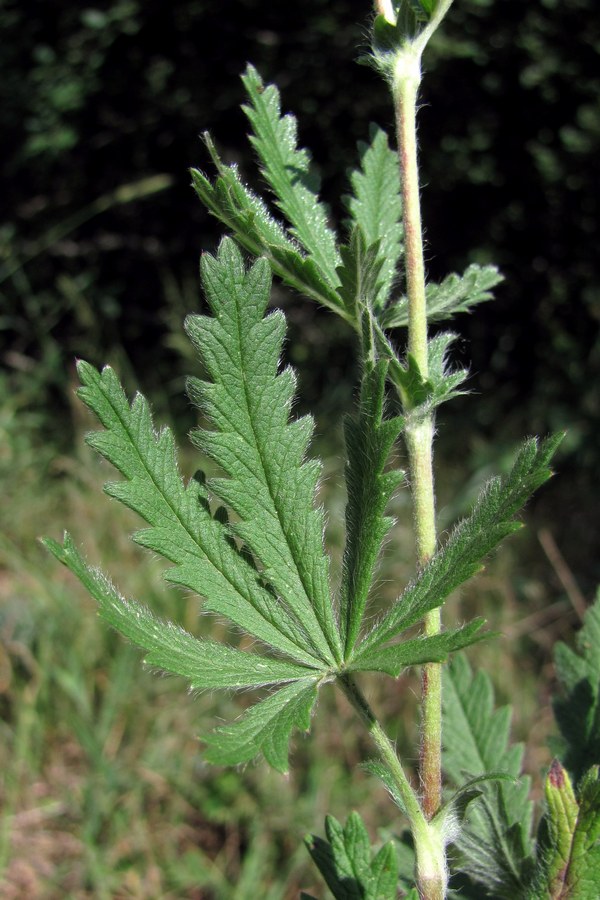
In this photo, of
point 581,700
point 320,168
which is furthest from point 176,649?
point 320,168

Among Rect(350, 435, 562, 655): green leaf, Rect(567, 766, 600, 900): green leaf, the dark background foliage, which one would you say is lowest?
Rect(567, 766, 600, 900): green leaf

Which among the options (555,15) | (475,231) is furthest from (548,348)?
(555,15)

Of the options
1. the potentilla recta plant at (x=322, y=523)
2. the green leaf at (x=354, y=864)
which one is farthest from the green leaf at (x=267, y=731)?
the green leaf at (x=354, y=864)

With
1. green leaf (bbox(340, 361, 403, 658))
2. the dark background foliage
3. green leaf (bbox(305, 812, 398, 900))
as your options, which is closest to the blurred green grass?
the dark background foliage

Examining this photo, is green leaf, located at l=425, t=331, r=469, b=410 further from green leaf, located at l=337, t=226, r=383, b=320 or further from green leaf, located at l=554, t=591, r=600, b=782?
green leaf, located at l=554, t=591, r=600, b=782

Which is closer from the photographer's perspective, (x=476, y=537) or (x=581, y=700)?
(x=476, y=537)

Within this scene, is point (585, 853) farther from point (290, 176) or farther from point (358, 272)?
point (290, 176)

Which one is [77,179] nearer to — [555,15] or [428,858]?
[555,15]
